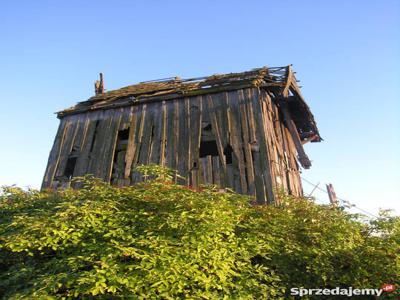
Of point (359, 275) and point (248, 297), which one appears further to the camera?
point (359, 275)

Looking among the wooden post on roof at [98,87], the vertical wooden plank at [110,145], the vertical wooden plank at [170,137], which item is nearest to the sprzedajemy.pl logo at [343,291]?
the vertical wooden plank at [170,137]

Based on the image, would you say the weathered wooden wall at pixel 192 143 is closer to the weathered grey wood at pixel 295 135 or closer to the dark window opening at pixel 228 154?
the dark window opening at pixel 228 154

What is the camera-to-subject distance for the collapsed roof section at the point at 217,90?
1223 cm

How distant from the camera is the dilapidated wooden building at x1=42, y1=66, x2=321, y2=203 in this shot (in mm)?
11156

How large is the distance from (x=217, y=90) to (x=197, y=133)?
1.86 meters

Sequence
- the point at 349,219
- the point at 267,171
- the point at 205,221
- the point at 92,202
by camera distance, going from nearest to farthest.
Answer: the point at 205,221 < the point at 92,202 < the point at 349,219 < the point at 267,171

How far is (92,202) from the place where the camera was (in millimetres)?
5895

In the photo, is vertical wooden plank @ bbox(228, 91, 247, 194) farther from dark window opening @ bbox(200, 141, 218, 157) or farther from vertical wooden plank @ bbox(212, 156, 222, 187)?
dark window opening @ bbox(200, 141, 218, 157)

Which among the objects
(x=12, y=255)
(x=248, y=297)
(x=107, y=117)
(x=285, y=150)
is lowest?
(x=248, y=297)

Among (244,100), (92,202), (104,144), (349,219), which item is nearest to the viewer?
(92,202)

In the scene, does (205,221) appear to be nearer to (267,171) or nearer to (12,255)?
(12,255)

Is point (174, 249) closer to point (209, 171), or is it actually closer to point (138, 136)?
point (209, 171)

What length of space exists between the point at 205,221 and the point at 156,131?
762 centimetres

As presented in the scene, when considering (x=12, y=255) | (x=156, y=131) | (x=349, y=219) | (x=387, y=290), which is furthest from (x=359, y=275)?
(x=156, y=131)
